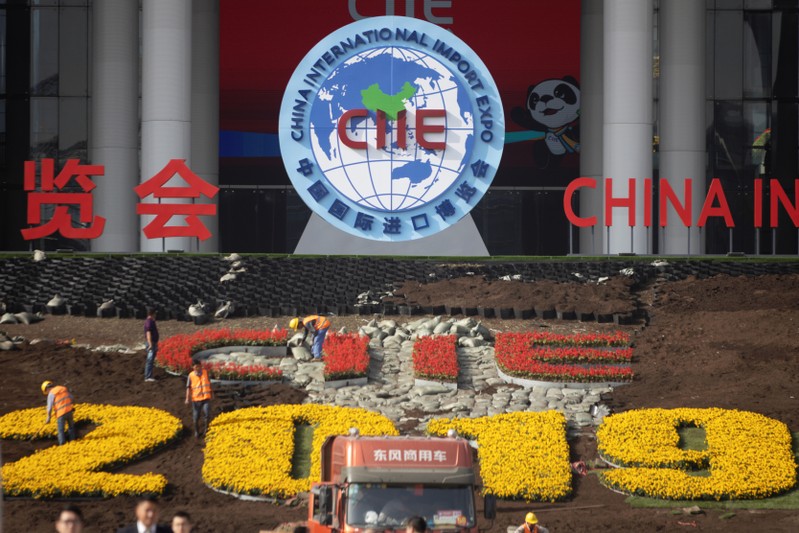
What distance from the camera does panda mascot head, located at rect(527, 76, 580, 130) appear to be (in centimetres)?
6262

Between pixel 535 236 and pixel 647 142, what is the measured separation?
12512 millimetres

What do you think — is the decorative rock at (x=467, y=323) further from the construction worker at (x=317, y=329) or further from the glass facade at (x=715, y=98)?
the glass facade at (x=715, y=98)

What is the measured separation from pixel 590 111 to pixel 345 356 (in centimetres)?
3103

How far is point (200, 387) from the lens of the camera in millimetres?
28109

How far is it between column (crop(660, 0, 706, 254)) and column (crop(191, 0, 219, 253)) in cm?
1927

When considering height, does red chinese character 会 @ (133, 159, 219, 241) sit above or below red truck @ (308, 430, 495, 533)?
above

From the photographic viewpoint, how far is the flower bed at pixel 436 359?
32.5m

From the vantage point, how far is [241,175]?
63.3 m

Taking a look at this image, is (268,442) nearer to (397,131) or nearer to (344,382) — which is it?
(344,382)

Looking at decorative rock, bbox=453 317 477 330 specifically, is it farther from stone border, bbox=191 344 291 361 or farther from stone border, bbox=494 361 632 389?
stone border, bbox=191 344 291 361

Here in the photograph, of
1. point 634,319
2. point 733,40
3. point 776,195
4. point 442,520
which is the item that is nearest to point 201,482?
point 442,520

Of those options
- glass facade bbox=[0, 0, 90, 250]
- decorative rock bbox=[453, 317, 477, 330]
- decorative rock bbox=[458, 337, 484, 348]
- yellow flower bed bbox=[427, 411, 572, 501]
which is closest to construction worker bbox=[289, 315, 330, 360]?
decorative rock bbox=[458, 337, 484, 348]

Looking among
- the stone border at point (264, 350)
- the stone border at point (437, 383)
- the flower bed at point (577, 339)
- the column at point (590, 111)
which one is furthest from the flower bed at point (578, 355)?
the column at point (590, 111)

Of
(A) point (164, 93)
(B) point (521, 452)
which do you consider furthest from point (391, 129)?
(B) point (521, 452)
